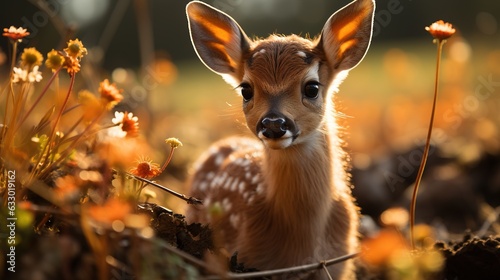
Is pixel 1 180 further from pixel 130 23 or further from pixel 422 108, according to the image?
pixel 130 23

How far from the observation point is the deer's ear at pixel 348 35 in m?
3.79

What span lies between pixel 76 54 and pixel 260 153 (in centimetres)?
192

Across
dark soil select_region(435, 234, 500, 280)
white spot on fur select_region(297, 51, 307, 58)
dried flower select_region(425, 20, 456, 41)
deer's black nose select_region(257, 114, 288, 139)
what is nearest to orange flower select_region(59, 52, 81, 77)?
deer's black nose select_region(257, 114, 288, 139)

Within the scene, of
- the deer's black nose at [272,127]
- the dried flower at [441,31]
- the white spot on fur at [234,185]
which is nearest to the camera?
the dried flower at [441,31]

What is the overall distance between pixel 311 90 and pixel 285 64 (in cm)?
20

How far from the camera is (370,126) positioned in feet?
28.1

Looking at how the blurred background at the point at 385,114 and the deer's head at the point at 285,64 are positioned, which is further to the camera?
the blurred background at the point at 385,114

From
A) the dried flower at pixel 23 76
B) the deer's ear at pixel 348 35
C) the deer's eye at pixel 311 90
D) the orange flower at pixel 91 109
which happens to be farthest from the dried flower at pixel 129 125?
the deer's ear at pixel 348 35

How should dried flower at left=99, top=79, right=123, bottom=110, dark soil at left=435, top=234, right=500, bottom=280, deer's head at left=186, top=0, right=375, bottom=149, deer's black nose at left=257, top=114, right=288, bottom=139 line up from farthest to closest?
deer's head at left=186, top=0, right=375, bottom=149
deer's black nose at left=257, top=114, right=288, bottom=139
dark soil at left=435, top=234, right=500, bottom=280
dried flower at left=99, top=79, right=123, bottom=110

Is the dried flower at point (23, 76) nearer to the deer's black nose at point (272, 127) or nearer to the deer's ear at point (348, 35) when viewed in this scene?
the deer's black nose at point (272, 127)

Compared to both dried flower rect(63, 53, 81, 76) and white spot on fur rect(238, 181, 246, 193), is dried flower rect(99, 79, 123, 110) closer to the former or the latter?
dried flower rect(63, 53, 81, 76)

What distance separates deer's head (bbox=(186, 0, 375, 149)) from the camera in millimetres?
3455

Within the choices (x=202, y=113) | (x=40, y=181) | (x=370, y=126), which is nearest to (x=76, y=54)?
(x=40, y=181)

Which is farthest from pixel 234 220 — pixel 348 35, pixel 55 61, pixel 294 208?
pixel 55 61
